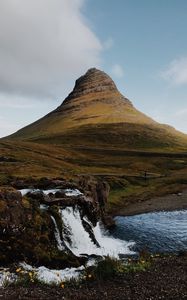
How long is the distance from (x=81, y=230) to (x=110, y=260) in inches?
820

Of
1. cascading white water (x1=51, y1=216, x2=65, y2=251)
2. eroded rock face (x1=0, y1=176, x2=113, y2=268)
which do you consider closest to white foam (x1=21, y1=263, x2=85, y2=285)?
eroded rock face (x1=0, y1=176, x2=113, y2=268)

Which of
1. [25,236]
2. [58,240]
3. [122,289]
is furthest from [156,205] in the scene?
[122,289]

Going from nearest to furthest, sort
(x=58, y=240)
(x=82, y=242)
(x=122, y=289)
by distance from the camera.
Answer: (x=122, y=289) → (x=58, y=240) → (x=82, y=242)

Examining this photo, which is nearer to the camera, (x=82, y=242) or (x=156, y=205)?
(x=82, y=242)

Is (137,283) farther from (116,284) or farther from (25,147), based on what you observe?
(25,147)

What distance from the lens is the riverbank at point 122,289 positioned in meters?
25.1

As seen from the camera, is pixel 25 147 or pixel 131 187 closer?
pixel 131 187

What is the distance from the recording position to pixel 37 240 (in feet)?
135

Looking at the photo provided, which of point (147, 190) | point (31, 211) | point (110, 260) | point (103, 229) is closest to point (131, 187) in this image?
point (147, 190)

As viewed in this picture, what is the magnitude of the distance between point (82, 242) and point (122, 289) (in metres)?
22.8

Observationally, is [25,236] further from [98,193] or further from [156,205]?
[156,205]

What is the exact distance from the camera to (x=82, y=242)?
49.0 metres

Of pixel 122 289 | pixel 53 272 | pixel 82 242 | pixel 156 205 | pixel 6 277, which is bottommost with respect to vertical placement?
pixel 82 242

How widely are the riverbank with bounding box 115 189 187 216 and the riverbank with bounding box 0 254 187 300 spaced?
157 ft
